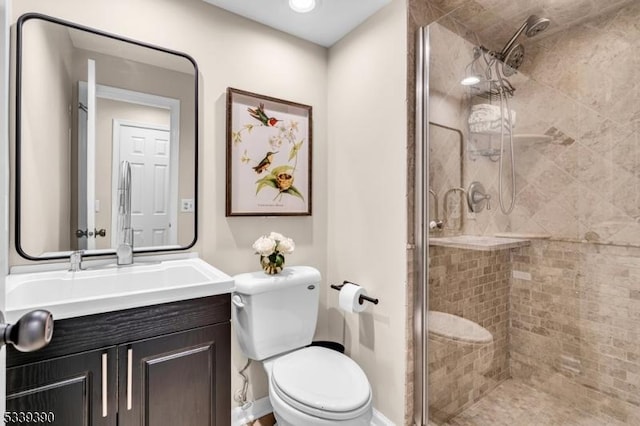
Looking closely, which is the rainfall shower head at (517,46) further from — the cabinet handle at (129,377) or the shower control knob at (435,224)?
the cabinet handle at (129,377)

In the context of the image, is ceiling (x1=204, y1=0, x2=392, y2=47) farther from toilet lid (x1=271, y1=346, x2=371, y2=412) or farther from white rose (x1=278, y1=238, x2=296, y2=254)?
toilet lid (x1=271, y1=346, x2=371, y2=412)

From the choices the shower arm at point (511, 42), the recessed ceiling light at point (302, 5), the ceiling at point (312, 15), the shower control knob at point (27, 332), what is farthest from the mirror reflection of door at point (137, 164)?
the shower arm at point (511, 42)

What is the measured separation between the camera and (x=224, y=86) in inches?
66.5

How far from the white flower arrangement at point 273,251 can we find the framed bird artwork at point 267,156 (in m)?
0.23

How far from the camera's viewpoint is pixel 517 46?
1.45m

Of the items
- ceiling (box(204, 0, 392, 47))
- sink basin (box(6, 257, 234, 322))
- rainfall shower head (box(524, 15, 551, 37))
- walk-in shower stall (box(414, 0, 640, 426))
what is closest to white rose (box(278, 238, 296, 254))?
sink basin (box(6, 257, 234, 322))

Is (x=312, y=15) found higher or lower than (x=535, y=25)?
higher

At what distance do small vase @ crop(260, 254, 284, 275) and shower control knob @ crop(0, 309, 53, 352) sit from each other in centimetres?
116

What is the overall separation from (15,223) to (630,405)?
8.51 ft

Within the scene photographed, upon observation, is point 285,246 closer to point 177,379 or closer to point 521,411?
point 177,379

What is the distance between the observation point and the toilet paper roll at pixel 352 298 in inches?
65.4

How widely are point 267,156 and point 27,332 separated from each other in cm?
145

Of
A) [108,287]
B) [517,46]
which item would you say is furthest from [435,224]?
[108,287]

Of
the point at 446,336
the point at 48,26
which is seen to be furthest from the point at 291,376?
the point at 48,26
